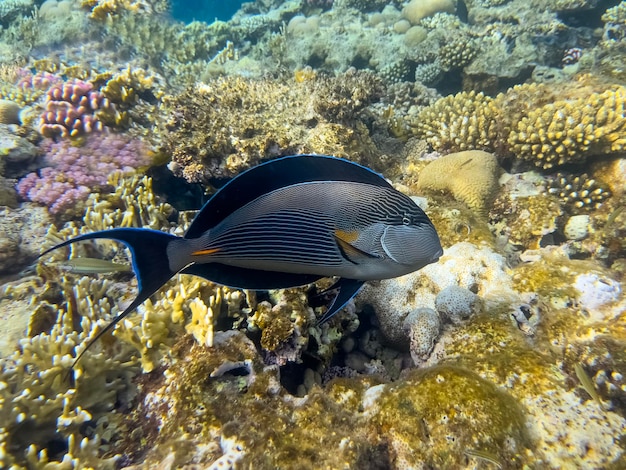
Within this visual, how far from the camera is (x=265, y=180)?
4.52ft

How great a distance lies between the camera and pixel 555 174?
4.95 m

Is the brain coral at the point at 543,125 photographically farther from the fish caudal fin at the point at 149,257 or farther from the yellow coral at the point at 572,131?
the fish caudal fin at the point at 149,257

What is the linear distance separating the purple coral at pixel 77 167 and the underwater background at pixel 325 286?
28 mm

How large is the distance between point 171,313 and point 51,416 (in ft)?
3.16

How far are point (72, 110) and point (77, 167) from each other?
0.97 meters

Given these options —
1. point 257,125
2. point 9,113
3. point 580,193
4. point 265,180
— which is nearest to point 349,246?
point 265,180

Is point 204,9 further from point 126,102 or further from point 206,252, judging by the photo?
point 206,252

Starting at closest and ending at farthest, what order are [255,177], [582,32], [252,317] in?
[255,177] < [252,317] < [582,32]

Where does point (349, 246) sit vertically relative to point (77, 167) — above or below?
below

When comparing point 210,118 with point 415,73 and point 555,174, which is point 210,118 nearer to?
point 555,174

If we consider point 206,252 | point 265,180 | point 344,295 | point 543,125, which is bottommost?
point 344,295

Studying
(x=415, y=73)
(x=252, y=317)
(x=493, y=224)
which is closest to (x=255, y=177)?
(x=252, y=317)

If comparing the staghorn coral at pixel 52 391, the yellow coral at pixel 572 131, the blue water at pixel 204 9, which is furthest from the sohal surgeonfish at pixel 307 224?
the blue water at pixel 204 9

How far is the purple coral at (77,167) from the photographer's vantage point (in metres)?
4.28
